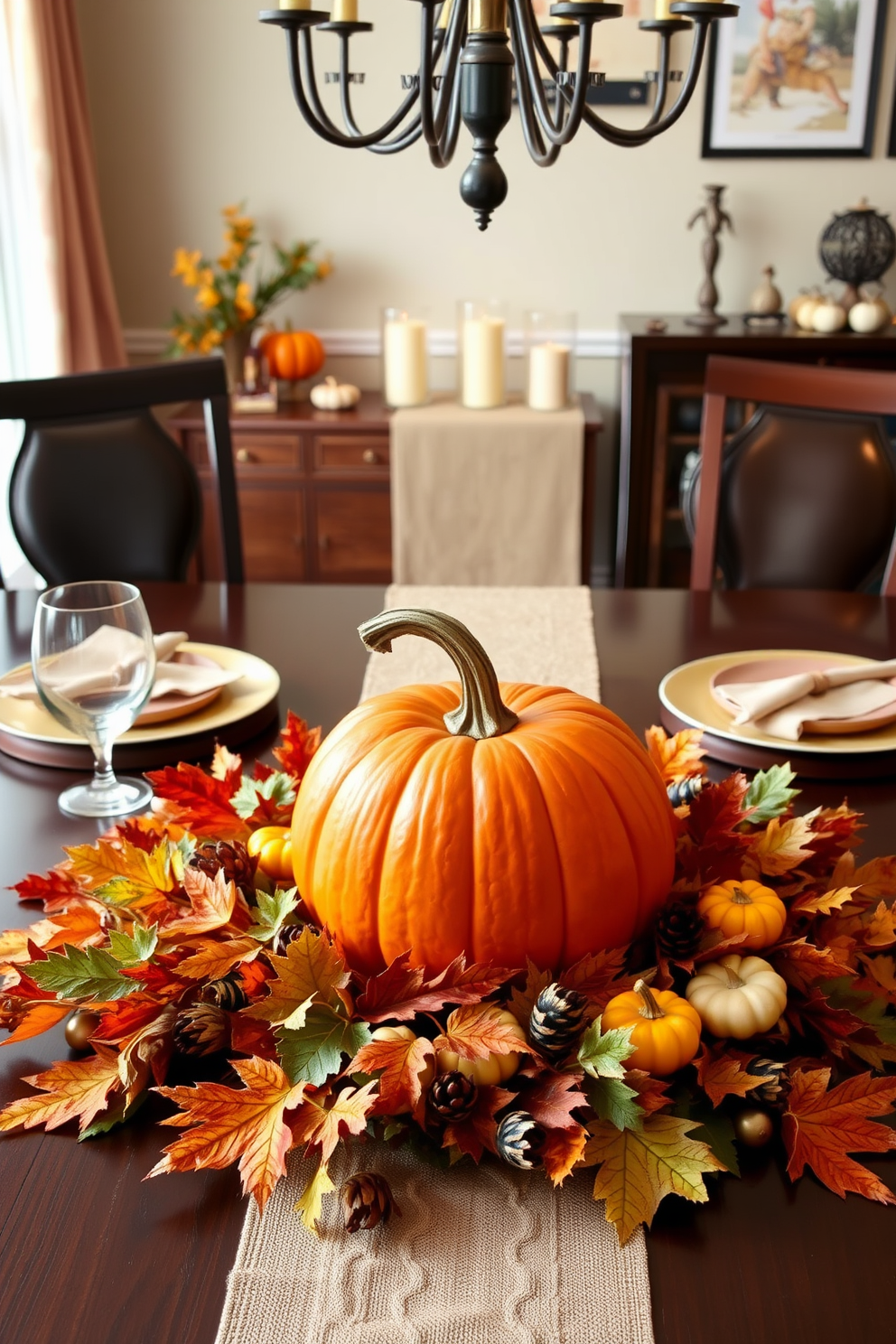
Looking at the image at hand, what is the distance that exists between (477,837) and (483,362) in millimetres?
2790

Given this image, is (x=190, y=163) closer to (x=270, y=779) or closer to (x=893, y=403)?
(x=893, y=403)

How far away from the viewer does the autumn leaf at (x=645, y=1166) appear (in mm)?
586

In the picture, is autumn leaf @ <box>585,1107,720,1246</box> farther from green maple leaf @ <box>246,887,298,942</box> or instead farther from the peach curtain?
the peach curtain

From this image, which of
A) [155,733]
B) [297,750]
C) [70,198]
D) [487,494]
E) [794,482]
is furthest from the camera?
[487,494]

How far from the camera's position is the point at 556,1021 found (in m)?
0.63

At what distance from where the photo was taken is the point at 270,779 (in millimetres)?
927

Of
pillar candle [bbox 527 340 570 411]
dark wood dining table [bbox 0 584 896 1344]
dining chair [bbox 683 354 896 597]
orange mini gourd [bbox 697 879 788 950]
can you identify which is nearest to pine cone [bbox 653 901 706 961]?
orange mini gourd [bbox 697 879 788 950]

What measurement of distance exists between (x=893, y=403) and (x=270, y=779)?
1251mm

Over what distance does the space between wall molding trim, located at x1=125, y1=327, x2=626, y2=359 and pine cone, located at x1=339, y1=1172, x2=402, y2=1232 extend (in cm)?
330

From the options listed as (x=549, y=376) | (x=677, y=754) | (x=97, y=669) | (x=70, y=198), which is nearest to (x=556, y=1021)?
(x=677, y=754)

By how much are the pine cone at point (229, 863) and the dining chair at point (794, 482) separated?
120 centimetres

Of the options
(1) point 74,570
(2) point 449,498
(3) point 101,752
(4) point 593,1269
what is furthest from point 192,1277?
(2) point 449,498

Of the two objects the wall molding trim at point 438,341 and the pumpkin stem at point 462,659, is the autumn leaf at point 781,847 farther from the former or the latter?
the wall molding trim at point 438,341

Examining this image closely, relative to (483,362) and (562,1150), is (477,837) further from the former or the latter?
(483,362)
